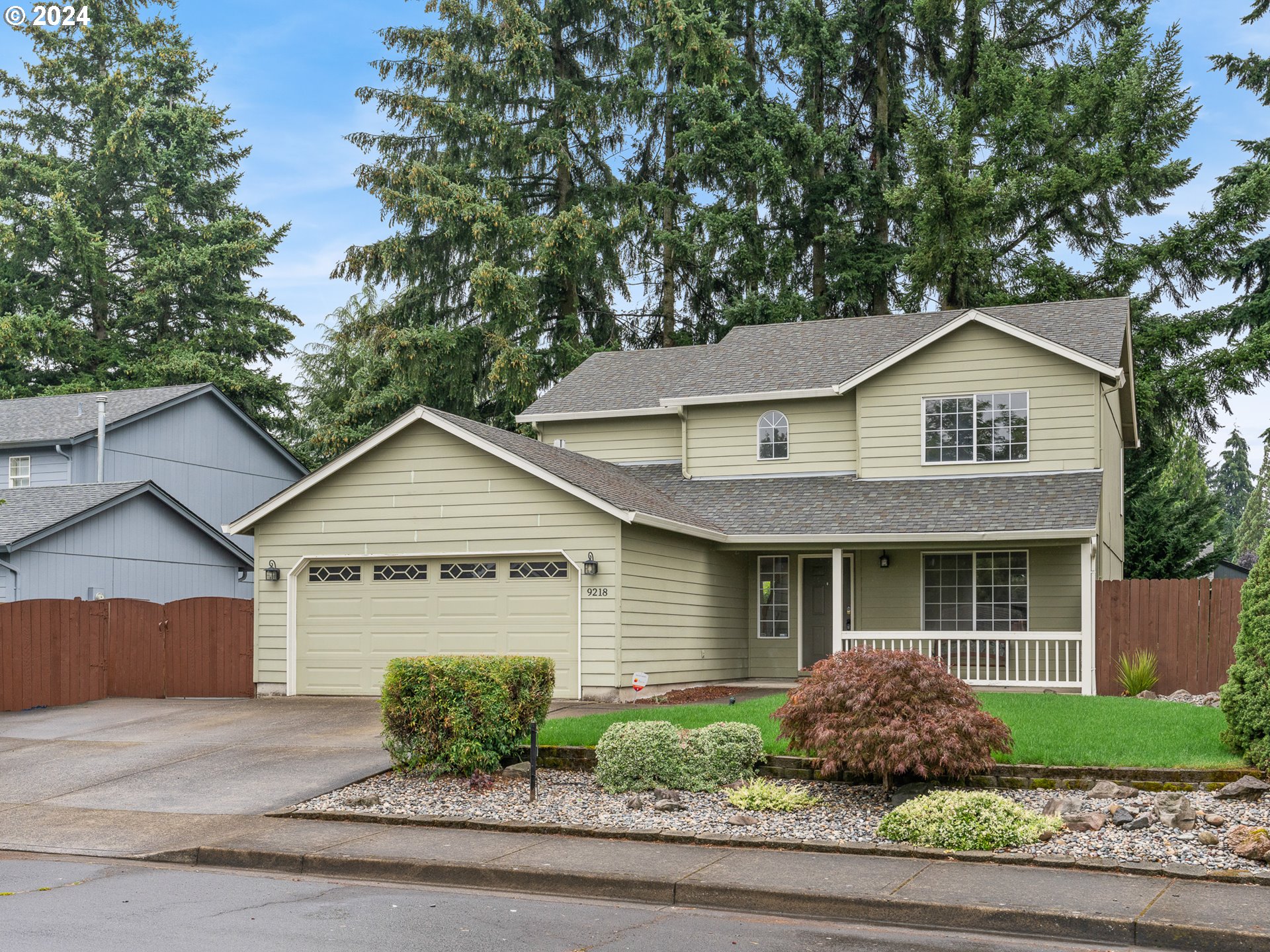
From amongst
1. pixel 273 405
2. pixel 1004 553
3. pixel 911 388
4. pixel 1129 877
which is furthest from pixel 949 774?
pixel 273 405

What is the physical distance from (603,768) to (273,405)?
34.5 m

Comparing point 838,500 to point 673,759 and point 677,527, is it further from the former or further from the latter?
point 673,759

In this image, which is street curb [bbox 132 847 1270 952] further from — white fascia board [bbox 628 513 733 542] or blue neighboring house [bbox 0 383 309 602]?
blue neighboring house [bbox 0 383 309 602]

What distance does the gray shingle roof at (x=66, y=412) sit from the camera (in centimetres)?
2872

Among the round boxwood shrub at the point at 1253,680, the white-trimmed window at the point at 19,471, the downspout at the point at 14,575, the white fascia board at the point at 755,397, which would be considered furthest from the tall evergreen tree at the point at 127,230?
the round boxwood shrub at the point at 1253,680

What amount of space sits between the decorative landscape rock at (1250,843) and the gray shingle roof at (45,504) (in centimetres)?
2089

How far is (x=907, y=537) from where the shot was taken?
18.4 metres

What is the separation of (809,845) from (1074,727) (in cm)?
479

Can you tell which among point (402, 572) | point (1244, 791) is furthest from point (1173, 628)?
point (402, 572)

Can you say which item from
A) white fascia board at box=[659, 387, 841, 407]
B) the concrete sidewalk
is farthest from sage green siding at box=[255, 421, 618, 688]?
the concrete sidewalk

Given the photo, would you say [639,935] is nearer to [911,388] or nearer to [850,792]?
[850,792]

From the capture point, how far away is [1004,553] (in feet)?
64.4

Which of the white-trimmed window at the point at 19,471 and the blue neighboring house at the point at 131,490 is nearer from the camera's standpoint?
the blue neighboring house at the point at 131,490

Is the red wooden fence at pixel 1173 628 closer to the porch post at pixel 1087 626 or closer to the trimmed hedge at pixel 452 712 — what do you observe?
the porch post at pixel 1087 626
